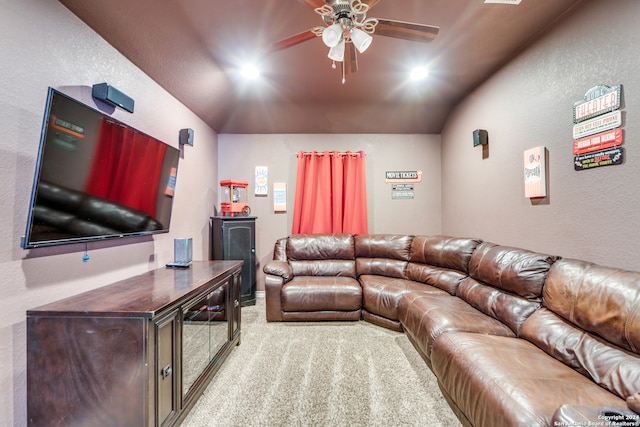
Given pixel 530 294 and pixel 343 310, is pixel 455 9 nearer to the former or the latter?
pixel 530 294

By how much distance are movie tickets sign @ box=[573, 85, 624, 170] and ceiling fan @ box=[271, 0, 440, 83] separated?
1172mm

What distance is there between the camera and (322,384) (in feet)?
6.41

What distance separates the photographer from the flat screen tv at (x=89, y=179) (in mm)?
1316

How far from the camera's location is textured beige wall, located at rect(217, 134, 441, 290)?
13.3 ft

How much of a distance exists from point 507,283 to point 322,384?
5.44 feet

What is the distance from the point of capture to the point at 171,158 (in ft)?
7.82

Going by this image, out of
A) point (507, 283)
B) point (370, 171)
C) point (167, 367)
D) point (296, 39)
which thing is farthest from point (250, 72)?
point (507, 283)

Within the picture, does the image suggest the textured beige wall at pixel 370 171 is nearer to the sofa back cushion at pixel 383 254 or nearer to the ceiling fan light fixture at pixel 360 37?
the sofa back cushion at pixel 383 254

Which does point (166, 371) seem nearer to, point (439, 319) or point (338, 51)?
point (439, 319)

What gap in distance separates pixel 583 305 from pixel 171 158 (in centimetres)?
321

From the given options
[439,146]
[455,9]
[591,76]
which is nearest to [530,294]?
[591,76]

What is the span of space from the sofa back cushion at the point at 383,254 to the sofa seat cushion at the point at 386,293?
0.31 metres

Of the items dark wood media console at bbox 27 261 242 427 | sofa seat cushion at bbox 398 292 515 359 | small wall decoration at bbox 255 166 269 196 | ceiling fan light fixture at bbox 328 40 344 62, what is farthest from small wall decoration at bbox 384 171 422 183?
dark wood media console at bbox 27 261 242 427

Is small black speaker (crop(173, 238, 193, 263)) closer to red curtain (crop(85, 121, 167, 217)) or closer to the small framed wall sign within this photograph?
red curtain (crop(85, 121, 167, 217))
